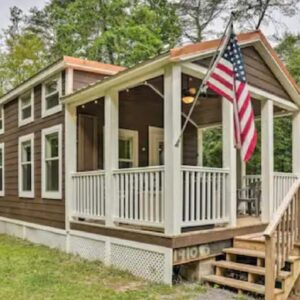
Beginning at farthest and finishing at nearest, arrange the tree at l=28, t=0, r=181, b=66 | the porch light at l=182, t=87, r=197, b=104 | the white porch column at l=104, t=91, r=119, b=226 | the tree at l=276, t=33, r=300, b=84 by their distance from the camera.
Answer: the tree at l=28, t=0, r=181, b=66, the tree at l=276, t=33, r=300, b=84, the porch light at l=182, t=87, r=197, b=104, the white porch column at l=104, t=91, r=119, b=226

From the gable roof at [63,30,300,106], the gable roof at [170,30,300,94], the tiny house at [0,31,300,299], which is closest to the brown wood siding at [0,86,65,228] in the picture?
the tiny house at [0,31,300,299]

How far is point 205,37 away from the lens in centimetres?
2166

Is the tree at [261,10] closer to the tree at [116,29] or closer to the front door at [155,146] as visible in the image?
the tree at [116,29]

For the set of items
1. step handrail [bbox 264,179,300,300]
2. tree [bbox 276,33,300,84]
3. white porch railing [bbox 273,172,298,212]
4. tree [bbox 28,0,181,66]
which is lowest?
step handrail [bbox 264,179,300,300]

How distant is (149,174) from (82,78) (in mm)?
3371

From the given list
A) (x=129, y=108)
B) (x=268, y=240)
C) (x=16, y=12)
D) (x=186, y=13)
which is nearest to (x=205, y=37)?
(x=186, y=13)

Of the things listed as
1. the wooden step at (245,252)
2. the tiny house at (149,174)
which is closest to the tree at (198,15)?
the tiny house at (149,174)

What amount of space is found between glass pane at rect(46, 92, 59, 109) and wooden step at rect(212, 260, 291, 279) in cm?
491

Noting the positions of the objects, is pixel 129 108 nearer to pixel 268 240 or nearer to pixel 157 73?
pixel 157 73

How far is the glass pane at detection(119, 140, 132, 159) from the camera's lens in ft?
31.0

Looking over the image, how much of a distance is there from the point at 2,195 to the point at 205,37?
14.3 metres

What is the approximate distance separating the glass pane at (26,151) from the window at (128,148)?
7.84ft

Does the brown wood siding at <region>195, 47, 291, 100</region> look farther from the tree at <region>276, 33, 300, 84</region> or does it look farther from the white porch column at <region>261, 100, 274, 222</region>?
the tree at <region>276, 33, 300, 84</region>

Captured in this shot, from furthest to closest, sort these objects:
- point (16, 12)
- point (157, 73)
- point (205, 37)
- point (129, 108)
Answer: point (16, 12)
point (205, 37)
point (129, 108)
point (157, 73)
